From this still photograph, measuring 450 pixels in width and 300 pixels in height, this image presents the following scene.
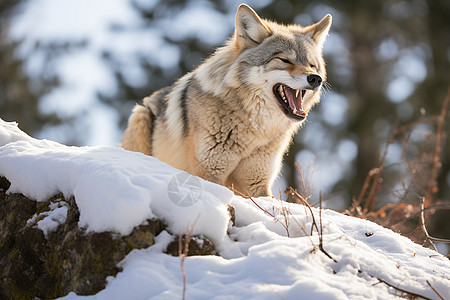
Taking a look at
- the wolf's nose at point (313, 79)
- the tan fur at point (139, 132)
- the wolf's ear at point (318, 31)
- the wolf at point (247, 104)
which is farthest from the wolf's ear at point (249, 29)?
the tan fur at point (139, 132)

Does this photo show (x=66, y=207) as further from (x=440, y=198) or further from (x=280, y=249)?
(x=440, y=198)

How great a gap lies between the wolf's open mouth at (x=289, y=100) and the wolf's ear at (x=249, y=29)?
69cm

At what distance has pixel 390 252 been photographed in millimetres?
3123

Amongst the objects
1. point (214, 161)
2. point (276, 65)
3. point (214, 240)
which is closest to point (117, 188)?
point (214, 240)

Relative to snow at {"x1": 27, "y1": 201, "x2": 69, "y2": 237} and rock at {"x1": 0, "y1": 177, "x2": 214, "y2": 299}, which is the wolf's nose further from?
snow at {"x1": 27, "y1": 201, "x2": 69, "y2": 237}

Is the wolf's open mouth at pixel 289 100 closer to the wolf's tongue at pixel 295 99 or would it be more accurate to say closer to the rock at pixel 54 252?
the wolf's tongue at pixel 295 99

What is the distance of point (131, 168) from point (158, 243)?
1.91ft

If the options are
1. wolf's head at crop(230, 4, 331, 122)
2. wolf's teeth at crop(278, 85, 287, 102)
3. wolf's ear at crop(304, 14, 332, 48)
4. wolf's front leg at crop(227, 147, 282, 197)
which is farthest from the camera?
wolf's ear at crop(304, 14, 332, 48)

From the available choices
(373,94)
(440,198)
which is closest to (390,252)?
(440,198)

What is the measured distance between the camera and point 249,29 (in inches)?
190

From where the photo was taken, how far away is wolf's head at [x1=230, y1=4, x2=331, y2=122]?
14.5ft

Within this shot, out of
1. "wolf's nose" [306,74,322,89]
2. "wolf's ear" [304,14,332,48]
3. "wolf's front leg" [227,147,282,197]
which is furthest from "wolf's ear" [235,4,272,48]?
"wolf's front leg" [227,147,282,197]

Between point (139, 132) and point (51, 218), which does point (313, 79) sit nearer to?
point (139, 132)

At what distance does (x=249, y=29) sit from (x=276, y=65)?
62 centimetres
